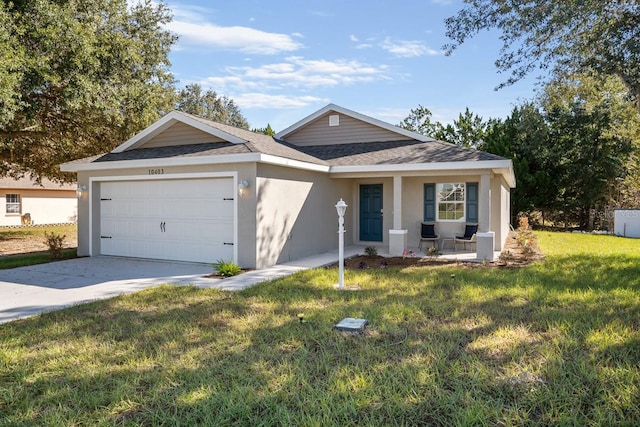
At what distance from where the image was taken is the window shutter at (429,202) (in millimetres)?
13398

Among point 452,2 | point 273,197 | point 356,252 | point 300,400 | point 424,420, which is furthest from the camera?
point 356,252

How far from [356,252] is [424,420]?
29.9 ft

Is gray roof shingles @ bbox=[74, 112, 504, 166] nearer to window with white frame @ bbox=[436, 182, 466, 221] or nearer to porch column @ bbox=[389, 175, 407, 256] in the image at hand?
porch column @ bbox=[389, 175, 407, 256]

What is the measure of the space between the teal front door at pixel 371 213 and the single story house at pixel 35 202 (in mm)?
18846

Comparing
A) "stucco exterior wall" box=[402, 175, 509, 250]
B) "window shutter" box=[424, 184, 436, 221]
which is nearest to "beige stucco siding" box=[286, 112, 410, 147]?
"stucco exterior wall" box=[402, 175, 509, 250]

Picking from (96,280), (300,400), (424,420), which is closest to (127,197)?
(96,280)

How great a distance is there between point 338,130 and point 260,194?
6420 millimetres

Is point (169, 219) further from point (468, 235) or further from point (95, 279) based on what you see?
point (468, 235)

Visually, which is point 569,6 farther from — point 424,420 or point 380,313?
point 424,420

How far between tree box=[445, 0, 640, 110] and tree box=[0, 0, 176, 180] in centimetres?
964

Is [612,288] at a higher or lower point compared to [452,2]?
lower

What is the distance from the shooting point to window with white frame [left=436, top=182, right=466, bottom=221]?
13.0m

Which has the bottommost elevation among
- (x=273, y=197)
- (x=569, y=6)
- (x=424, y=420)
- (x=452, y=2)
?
(x=424, y=420)

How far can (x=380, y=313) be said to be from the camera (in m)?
5.83
